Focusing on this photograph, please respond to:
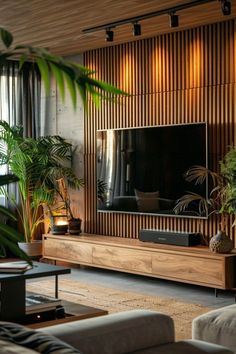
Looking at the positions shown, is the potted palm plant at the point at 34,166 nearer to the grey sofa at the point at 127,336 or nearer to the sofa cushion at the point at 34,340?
the grey sofa at the point at 127,336

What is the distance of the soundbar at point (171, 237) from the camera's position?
5895mm

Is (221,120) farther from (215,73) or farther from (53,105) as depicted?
(53,105)

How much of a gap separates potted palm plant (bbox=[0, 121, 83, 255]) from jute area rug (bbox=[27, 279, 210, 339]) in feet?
4.71

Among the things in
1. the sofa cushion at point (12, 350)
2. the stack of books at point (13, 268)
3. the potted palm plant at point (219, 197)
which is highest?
the potted palm plant at point (219, 197)

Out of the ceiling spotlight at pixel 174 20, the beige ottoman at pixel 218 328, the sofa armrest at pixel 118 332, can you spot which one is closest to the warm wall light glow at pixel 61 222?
the ceiling spotlight at pixel 174 20

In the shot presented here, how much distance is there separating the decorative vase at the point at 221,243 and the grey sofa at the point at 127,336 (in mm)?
3164

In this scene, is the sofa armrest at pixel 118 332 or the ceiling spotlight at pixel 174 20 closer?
the sofa armrest at pixel 118 332

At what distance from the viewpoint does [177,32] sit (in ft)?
20.7

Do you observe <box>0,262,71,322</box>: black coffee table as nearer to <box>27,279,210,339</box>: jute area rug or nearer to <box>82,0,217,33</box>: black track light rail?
<box>27,279,210,339</box>: jute area rug

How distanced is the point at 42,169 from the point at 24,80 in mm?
1413

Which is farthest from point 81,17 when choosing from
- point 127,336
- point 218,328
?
point 127,336

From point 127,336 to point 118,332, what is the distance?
43mm

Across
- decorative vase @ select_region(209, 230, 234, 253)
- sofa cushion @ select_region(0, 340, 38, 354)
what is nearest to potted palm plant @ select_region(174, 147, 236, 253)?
decorative vase @ select_region(209, 230, 234, 253)

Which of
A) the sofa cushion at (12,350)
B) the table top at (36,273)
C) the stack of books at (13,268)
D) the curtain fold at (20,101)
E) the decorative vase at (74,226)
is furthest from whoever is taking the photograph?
the curtain fold at (20,101)
